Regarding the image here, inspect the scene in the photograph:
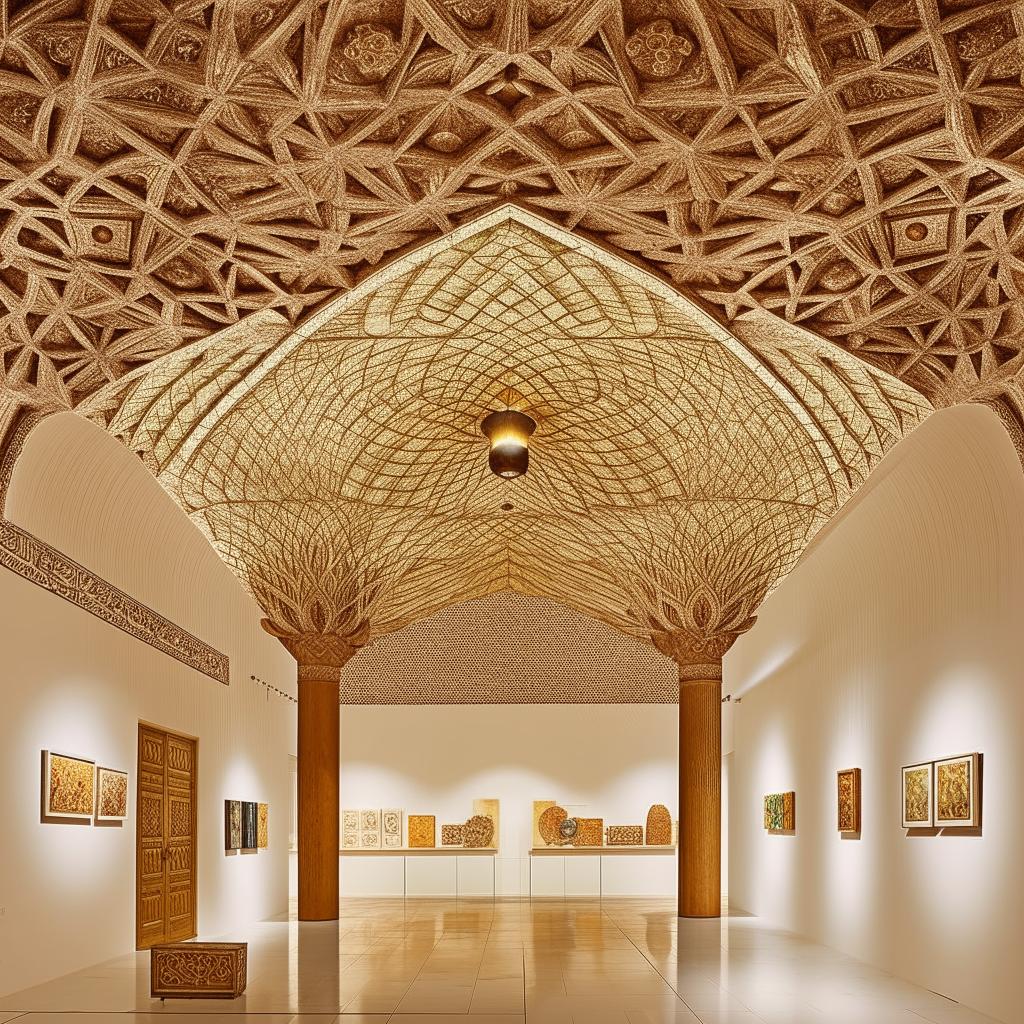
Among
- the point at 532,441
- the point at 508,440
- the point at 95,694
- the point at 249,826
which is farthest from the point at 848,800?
the point at 249,826

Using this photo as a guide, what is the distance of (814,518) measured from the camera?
1528 centimetres

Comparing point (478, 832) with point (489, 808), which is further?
point (489, 808)

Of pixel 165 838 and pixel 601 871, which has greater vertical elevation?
pixel 165 838

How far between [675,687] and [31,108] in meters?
18.9

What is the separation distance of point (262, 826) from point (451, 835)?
6.32 meters

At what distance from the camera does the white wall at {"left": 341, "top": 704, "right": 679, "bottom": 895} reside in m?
24.0

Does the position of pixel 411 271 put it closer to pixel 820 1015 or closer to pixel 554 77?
pixel 554 77

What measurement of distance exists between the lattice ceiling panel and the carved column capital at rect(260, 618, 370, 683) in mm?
153

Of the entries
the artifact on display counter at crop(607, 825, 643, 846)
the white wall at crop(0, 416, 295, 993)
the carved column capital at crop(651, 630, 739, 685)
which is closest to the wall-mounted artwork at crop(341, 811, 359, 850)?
the artifact on display counter at crop(607, 825, 643, 846)

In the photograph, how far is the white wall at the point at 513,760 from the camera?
2397 cm

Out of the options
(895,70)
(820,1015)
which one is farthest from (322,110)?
(820,1015)

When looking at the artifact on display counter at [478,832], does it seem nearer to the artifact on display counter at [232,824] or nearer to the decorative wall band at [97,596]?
the artifact on display counter at [232,824]

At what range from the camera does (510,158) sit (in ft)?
27.3

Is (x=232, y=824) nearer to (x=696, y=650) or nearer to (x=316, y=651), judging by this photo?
(x=316, y=651)
